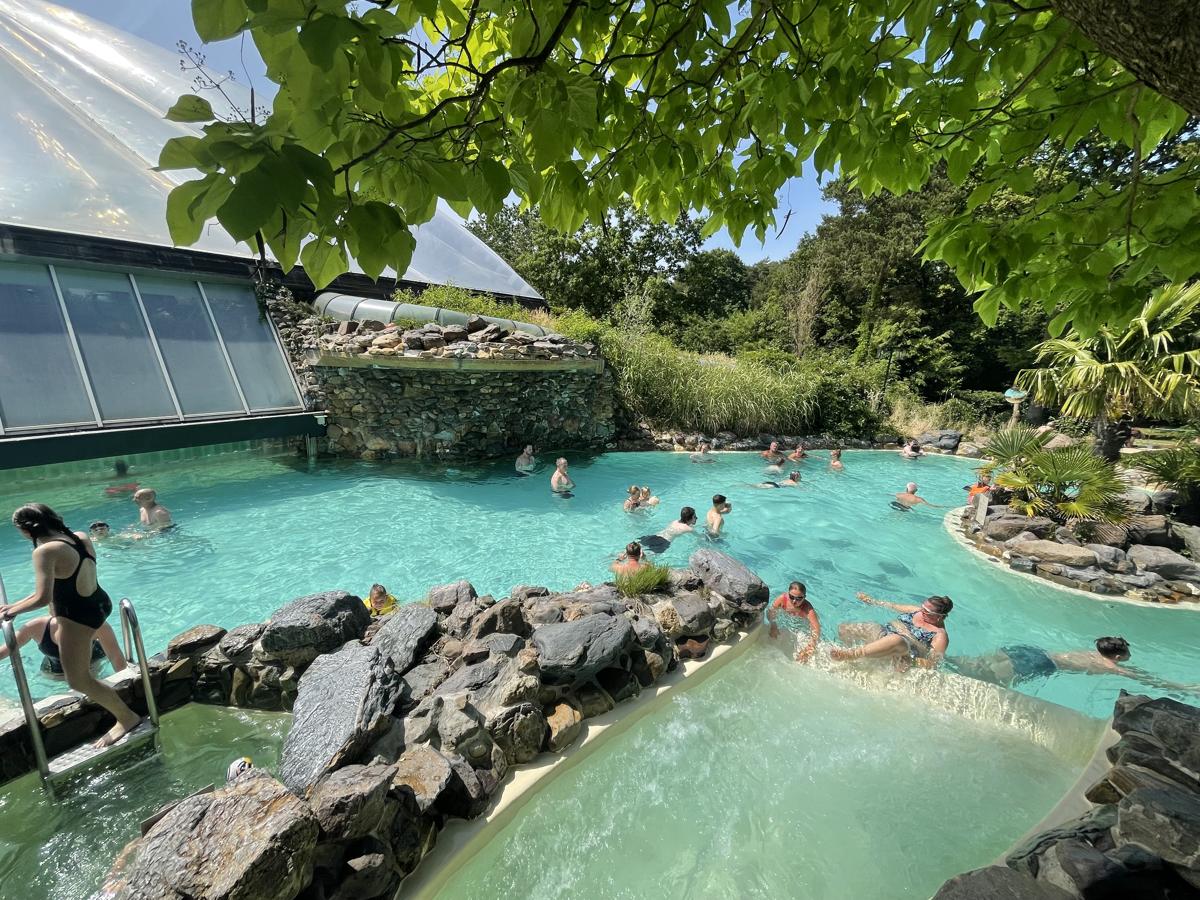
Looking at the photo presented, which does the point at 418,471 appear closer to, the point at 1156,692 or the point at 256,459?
the point at 256,459

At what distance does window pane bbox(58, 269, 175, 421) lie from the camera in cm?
803

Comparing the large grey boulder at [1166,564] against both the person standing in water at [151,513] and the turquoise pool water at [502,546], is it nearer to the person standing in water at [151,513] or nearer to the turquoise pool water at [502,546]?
the turquoise pool water at [502,546]

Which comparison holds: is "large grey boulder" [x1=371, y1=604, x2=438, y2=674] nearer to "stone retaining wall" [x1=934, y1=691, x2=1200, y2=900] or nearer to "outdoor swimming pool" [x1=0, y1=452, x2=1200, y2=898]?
"outdoor swimming pool" [x1=0, y1=452, x2=1200, y2=898]

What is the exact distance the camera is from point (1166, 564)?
20.4 ft

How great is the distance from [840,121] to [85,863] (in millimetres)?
4694

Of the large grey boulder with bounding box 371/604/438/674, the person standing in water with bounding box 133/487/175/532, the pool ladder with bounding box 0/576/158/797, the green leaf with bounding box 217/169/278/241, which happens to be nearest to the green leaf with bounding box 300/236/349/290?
the green leaf with bounding box 217/169/278/241

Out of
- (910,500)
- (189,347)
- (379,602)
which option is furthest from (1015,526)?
(189,347)

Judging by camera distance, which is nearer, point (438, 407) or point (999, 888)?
point (999, 888)


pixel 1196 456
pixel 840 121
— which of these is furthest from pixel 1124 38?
pixel 1196 456

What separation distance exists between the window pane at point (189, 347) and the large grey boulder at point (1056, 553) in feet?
41.1

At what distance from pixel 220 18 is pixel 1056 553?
28.9 ft

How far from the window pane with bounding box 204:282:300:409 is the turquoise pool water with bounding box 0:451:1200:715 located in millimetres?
1407

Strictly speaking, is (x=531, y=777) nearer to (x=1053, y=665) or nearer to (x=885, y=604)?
(x=885, y=604)

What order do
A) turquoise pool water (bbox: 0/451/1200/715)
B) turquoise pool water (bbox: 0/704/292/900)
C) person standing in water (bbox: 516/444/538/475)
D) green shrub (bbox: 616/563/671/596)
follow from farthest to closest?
person standing in water (bbox: 516/444/538/475) < turquoise pool water (bbox: 0/451/1200/715) < green shrub (bbox: 616/563/671/596) < turquoise pool water (bbox: 0/704/292/900)
